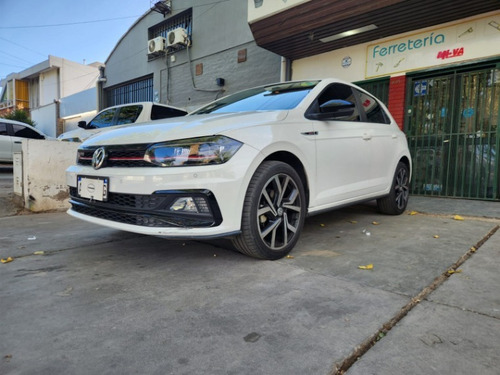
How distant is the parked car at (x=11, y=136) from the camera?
1034cm

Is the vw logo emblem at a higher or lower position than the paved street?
higher

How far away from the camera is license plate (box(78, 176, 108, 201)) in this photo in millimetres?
2521

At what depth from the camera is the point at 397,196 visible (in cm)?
453

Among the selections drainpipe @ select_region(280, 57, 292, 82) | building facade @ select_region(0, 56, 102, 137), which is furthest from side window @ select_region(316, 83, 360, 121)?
building facade @ select_region(0, 56, 102, 137)

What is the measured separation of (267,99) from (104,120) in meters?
5.86

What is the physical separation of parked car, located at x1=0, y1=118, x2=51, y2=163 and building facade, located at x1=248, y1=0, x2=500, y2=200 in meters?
8.15

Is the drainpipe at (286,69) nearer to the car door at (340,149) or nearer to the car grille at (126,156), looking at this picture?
the car door at (340,149)

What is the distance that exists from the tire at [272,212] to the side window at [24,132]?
1055cm

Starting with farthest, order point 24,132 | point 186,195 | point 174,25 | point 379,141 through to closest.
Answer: point 174,25
point 24,132
point 379,141
point 186,195

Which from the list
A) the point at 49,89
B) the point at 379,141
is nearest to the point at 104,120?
the point at 379,141

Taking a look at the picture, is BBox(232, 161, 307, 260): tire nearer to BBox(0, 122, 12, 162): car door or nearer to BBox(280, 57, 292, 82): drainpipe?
BBox(280, 57, 292, 82): drainpipe

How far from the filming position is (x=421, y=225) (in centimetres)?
395

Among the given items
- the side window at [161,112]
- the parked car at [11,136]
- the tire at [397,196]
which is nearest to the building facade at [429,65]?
the tire at [397,196]

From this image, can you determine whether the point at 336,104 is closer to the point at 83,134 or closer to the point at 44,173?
the point at 44,173
